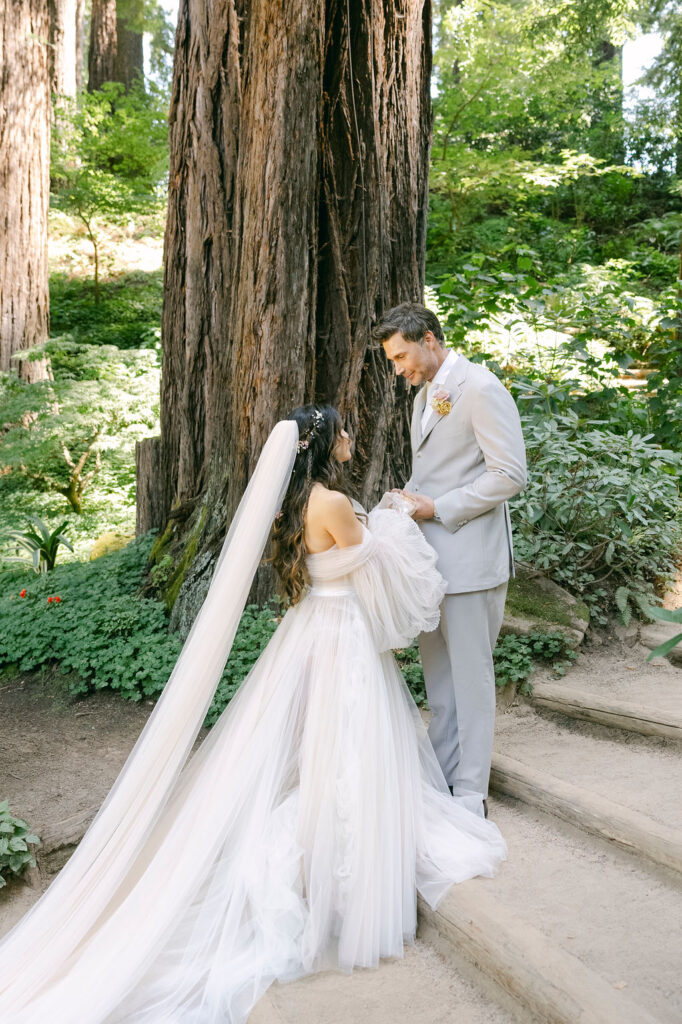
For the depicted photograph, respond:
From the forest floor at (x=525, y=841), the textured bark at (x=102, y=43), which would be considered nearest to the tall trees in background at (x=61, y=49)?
the textured bark at (x=102, y=43)

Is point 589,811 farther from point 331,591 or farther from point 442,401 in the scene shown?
point 442,401

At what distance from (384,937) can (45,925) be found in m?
1.15

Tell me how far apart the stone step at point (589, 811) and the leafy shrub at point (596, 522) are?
6.34ft

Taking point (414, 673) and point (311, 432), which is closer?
point (311, 432)

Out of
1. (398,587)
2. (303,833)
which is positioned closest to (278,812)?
(303,833)

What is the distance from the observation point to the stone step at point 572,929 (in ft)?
7.84

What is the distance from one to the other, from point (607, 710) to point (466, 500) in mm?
1740

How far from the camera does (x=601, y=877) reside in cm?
309

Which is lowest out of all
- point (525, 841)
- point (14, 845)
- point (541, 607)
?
point (14, 845)

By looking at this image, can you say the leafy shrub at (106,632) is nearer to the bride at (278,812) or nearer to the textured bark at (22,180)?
the bride at (278,812)

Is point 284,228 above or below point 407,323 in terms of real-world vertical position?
Answer: above

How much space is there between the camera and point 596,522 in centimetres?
571

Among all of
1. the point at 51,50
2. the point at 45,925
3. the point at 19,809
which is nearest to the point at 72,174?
the point at 51,50

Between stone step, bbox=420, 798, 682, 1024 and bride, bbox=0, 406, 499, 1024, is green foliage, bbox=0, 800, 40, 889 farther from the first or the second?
stone step, bbox=420, 798, 682, 1024
